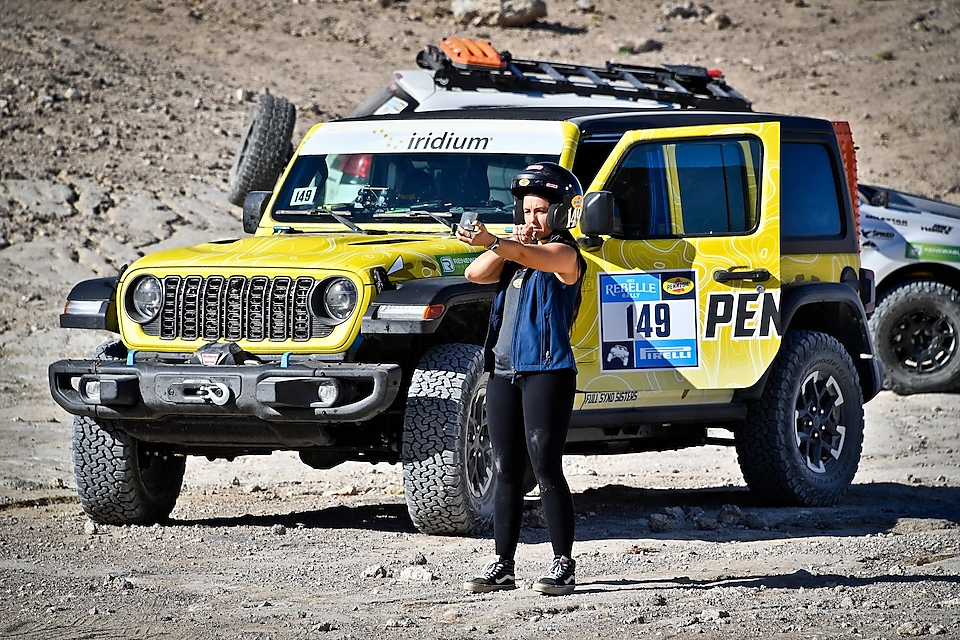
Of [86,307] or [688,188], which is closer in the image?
[86,307]

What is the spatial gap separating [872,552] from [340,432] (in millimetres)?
2558

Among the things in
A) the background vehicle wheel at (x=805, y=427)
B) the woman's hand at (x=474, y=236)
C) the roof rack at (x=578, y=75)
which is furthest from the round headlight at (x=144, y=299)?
the roof rack at (x=578, y=75)

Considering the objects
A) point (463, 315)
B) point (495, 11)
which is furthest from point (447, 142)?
point (495, 11)

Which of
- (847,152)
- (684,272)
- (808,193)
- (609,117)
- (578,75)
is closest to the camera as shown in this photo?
(684,272)

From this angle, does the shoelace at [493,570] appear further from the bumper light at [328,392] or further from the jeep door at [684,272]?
the jeep door at [684,272]

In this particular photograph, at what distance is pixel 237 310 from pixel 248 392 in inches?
20.2

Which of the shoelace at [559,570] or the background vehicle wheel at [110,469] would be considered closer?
the shoelace at [559,570]

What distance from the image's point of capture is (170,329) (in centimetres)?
721

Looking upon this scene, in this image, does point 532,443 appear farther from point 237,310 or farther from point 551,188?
point 237,310

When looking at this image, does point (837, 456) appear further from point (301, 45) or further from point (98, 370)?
point (301, 45)

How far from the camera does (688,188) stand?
312 inches

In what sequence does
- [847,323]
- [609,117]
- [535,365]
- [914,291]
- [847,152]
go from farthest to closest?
[914,291] < [847,152] < [847,323] < [609,117] < [535,365]

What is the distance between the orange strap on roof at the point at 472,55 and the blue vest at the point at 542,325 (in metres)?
6.67

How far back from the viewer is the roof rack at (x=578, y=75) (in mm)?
11625
